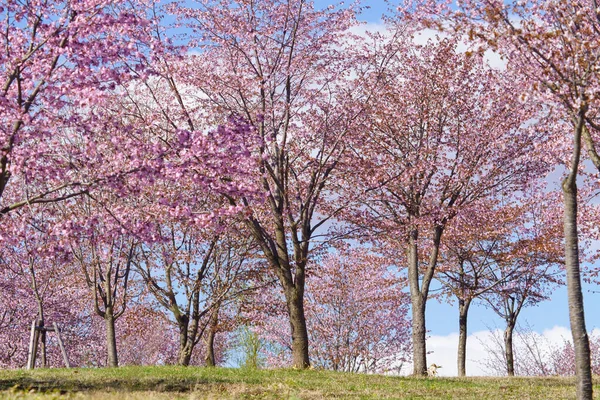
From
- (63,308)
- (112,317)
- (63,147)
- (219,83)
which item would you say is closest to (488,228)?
(219,83)

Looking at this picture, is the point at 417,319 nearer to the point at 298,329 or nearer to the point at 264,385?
the point at 298,329

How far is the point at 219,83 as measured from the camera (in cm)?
2002

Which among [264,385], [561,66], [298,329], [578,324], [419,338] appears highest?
[561,66]

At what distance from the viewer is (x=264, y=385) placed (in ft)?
46.8

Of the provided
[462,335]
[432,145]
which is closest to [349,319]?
[462,335]

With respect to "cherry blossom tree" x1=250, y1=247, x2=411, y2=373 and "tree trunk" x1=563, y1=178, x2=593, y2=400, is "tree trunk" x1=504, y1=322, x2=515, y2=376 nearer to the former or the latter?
"cherry blossom tree" x1=250, y1=247, x2=411, y2=373

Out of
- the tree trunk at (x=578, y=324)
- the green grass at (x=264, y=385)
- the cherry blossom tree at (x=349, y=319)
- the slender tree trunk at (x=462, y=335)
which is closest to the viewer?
the tree trunk at (x=578, y=324)

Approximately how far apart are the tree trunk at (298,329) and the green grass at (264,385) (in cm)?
147

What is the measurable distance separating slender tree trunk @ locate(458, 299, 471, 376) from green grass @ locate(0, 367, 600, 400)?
31.3 feet

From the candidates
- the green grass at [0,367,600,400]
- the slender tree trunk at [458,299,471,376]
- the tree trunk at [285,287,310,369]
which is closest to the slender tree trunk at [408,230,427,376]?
the green grass at [0,367,600,400]

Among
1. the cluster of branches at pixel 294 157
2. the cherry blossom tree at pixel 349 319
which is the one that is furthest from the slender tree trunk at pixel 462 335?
Result: the cherry blossom tree at pixel 349 319

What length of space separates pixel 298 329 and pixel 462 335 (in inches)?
443

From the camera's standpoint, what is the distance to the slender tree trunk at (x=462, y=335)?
27.4 meters

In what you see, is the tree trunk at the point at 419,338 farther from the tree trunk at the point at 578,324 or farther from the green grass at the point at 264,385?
the tree trunk at the point at 578,324
